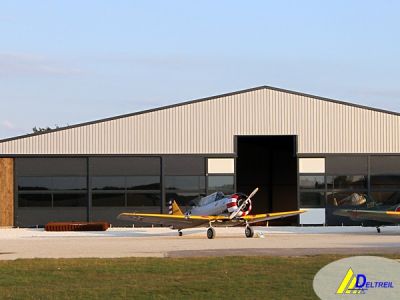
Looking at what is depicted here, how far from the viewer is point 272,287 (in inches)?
571

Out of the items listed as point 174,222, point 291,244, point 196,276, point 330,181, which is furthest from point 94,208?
point 196,276

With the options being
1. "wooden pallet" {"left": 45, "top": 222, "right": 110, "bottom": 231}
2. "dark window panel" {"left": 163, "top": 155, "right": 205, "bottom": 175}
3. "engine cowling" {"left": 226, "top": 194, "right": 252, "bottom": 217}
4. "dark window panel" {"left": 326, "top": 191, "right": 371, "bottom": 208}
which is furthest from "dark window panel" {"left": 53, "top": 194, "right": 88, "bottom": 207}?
"dark window panel" {"left": 326, "top": 191, "right": 371, "bottom": 208}

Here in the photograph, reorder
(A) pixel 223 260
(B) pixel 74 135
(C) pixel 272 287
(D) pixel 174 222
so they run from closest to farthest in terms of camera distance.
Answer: (C) pixel 272 287 → (A) pixel 223 260 → (D) pixel 174 222 → (B) pixel 74 135

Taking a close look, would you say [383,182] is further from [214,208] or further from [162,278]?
[162,278]

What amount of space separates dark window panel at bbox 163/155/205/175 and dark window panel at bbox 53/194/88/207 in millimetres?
4280

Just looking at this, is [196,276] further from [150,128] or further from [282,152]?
[282,152]

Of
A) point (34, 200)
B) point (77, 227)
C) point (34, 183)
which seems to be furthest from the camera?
point (34, 183)

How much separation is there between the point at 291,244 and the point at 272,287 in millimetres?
12281

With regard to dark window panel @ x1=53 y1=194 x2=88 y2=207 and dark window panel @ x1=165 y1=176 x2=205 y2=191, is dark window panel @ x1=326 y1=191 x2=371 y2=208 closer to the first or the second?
dark window panel @ x1=165 y1=176 x2=205 y2=191

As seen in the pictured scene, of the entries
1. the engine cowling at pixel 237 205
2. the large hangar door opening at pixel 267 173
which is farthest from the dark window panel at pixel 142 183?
the engine cowling at pixel 237 205

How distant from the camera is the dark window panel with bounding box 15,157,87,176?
40.2 meters

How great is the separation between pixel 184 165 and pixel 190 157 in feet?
1.63

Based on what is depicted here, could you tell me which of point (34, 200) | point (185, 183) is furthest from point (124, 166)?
point (34, 200)

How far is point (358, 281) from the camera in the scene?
1404 cm
